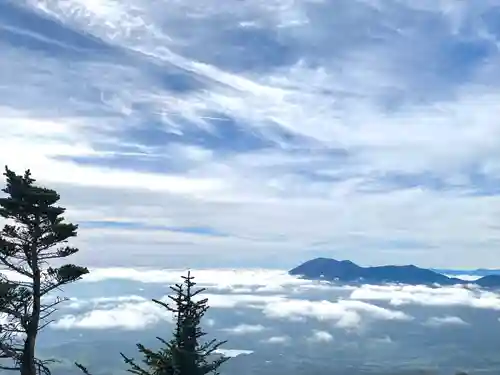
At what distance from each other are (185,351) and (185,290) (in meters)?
2.00

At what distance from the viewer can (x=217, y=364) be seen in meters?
23.7

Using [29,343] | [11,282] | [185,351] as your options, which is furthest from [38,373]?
[185,351]

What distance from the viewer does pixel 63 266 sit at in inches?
1083

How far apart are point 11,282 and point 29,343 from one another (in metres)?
2.43

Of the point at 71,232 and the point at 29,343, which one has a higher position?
the point at 71,232

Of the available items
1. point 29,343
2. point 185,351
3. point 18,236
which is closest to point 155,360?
point 185,351

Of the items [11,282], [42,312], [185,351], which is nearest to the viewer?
[185,351]

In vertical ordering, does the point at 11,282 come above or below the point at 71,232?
below

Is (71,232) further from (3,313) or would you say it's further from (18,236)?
(3,313)

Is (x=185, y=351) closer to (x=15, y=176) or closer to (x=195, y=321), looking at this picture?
(x=195, y=321)

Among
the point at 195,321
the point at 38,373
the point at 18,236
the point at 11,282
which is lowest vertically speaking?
the point at 38,373

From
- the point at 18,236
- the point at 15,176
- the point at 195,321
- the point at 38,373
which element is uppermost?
the point at 15,176

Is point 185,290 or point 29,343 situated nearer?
point 185,290

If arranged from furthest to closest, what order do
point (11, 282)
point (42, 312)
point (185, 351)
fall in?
1. point (42, 312)
2. point (11, 282)
3. point (185, 351)
